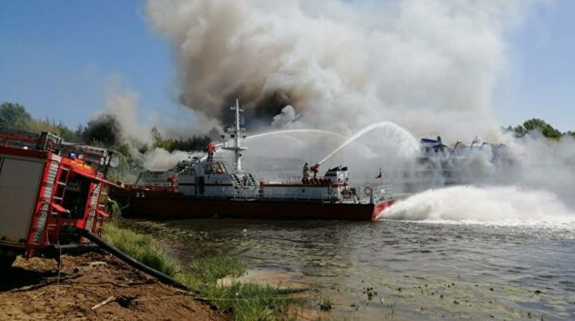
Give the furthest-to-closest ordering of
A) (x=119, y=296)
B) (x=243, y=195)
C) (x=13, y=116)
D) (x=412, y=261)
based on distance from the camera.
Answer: (x=13, y=116)
(x=243, y=195)
(x=412, y=261)
(x=119, y=296)

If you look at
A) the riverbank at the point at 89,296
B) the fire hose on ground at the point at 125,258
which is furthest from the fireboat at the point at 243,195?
the fire hose on ground at the point at 125,258

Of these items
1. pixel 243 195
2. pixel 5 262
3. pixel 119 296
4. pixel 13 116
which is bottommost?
pixel 119 296

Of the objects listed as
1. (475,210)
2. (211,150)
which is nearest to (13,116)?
(211,150)

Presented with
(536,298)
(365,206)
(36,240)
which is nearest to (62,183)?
(36,240)

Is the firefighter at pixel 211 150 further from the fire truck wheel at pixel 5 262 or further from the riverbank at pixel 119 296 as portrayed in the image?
the fire truck wheel at pixel 5 262

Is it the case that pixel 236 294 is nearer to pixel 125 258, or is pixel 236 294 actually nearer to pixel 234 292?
pixel 234 292

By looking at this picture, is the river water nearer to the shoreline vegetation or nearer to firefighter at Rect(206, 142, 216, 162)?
the shoreline vegetation

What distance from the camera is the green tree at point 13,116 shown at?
73.2 metres

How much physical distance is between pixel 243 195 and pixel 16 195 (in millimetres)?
26060

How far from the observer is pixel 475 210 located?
99.7ft

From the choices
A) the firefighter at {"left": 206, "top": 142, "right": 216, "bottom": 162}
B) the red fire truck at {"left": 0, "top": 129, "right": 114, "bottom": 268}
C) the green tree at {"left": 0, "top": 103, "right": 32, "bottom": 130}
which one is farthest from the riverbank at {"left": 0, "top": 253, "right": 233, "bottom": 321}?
the green tree at {"left": 0, "top": 103, "right": 32, "bottom": 130}

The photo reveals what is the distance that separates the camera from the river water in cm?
1162

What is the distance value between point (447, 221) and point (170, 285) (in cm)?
2271

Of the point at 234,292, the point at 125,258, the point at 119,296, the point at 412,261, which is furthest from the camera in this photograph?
the point at 412,261
